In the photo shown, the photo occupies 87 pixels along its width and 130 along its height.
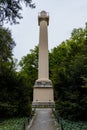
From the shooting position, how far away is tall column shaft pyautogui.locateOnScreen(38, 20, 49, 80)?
40531 millimetres

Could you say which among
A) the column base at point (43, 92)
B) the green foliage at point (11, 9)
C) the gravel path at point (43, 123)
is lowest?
the gravel path at point (43, 123)

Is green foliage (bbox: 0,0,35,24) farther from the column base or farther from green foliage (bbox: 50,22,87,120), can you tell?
the column base

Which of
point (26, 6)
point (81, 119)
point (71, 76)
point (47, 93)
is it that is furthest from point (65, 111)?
point (47, 93)

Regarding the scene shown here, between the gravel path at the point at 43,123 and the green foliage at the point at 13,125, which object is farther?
the gravel path at the point at 43,123

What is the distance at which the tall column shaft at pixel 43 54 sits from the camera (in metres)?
40.5

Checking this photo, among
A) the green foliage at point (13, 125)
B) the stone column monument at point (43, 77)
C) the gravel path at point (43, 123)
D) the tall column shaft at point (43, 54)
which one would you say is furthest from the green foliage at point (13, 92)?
the tall column shaft at point (43, 54)

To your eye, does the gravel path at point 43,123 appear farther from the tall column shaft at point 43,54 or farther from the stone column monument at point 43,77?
the tall column shaft at point 43,54

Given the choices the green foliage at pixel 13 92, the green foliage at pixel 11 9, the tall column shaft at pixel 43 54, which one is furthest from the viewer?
the tall column shaft at pixel 43 54

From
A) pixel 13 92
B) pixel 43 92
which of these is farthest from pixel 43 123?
pixel 43 92

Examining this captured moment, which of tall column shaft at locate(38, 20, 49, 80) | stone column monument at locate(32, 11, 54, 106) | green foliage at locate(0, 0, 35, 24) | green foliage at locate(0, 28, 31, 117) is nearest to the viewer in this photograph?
green foliage at locate(0, 0, 35, 24)

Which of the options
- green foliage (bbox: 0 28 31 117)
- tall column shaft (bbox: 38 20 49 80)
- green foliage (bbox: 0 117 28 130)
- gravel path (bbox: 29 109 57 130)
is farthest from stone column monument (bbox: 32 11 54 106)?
green foliage (bbox: 0 117 28 130)

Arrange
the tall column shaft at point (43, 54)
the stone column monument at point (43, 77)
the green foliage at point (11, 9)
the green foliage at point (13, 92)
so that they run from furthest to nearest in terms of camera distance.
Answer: the tall column shaft at point (43, 54)
the stone column monument at point (43, 77)
the green foliage at point (13, 92)
the green foliage at point (11, 9)

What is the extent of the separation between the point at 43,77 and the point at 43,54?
11.9 ft

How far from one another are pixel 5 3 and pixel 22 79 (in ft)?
39.1
